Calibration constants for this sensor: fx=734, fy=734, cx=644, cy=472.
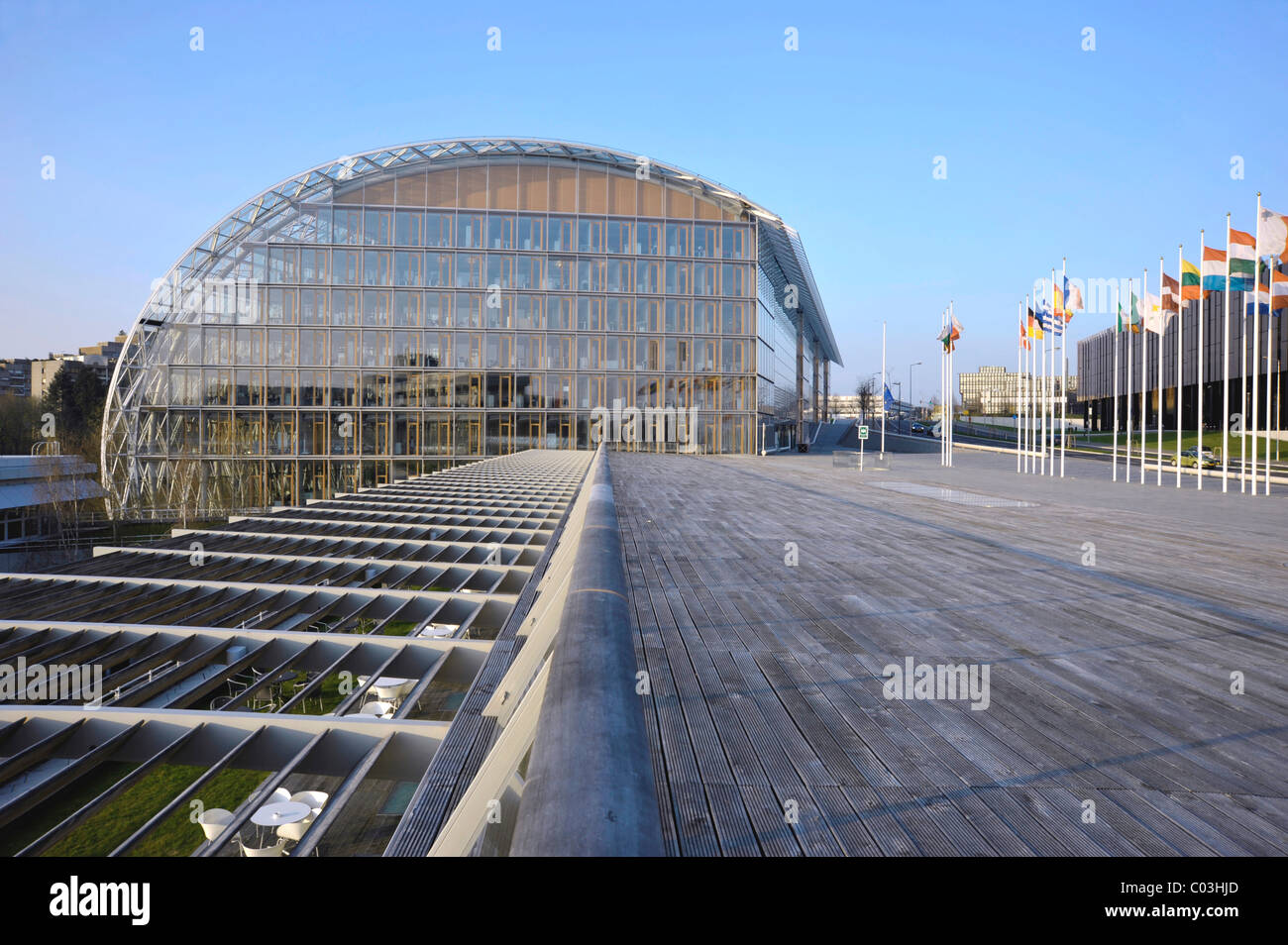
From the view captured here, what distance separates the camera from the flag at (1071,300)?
29172mm

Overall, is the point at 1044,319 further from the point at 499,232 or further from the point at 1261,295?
the point at 499,232

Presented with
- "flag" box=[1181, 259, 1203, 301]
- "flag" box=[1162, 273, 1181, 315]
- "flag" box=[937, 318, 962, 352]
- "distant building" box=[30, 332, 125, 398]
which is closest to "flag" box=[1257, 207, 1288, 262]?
"flag" box=[1181, 259, 1203, 301]

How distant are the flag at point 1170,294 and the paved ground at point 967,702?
18962 mm

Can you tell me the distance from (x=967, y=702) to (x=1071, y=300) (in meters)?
30.7

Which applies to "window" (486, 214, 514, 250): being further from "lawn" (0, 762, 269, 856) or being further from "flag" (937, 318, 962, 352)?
"lawn" (0, 762, 269, 856)

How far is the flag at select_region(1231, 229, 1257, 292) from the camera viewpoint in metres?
20.8

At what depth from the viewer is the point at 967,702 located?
150 inches

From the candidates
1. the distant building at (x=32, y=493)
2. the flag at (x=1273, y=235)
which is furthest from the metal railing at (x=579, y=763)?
the distant building at (x=32, y=493)

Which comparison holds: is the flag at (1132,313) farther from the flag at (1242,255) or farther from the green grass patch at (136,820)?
the green grass patch at (136,820)

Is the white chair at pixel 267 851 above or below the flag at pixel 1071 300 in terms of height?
below
